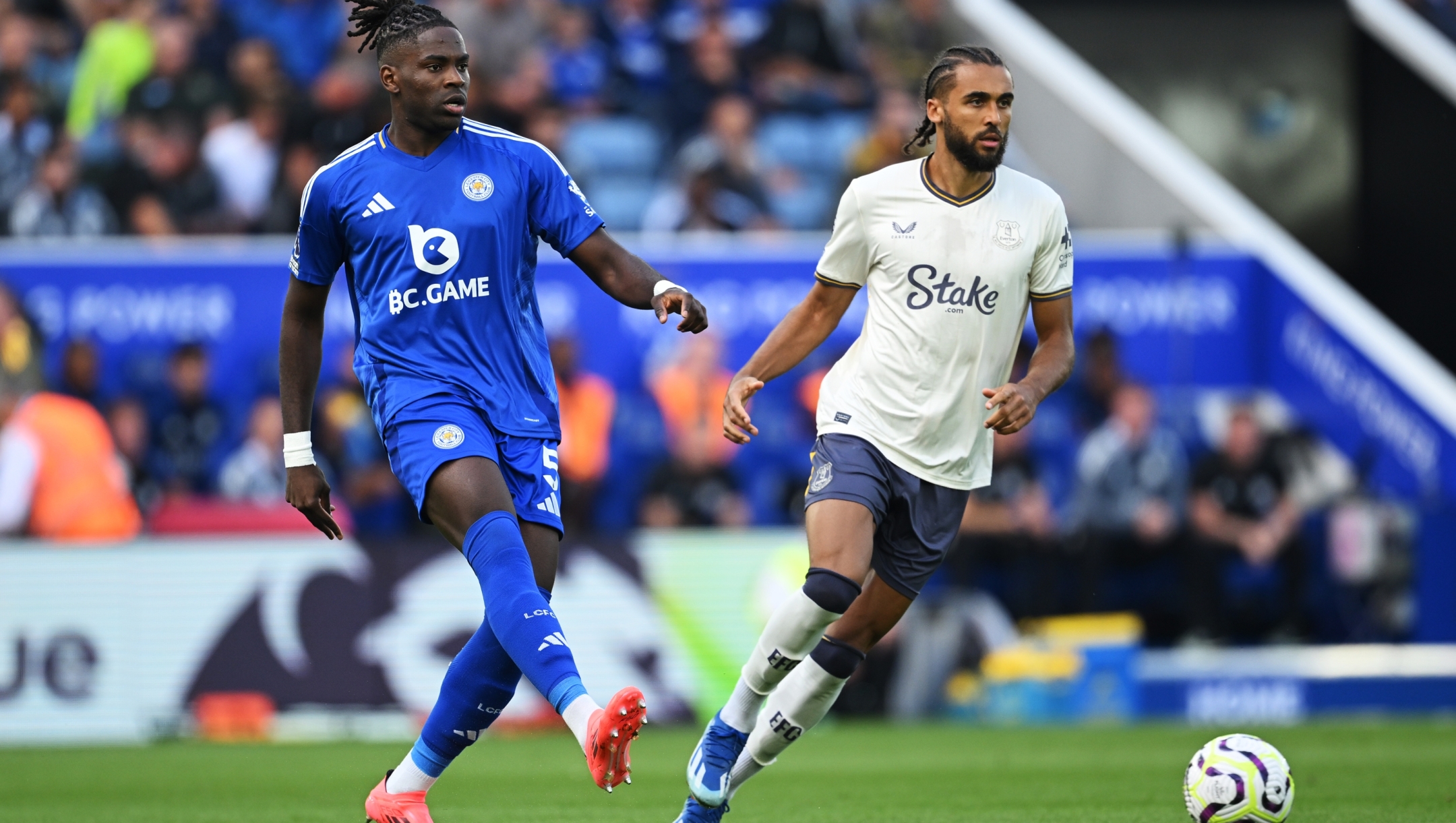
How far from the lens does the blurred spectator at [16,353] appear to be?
14055 millimetres

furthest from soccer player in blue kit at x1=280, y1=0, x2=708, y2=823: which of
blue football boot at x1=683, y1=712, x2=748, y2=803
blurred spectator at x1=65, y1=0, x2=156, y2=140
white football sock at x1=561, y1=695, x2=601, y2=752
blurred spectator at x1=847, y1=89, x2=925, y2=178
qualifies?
blurred spectator at x1=65, y1=0, x2=156, y2=140

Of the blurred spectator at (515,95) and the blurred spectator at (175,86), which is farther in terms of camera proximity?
the blurred spectator at (175,86)

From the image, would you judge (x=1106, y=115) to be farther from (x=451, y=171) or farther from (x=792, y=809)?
(x=451, y=171)

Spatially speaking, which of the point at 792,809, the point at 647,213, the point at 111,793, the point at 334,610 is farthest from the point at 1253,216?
the point at 111,793

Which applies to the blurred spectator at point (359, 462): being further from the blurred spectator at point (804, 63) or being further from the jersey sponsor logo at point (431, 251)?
the jersey sponsor logo at point (431, 251)

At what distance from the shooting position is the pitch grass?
786 cm

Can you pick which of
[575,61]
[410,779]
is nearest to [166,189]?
[575,61]

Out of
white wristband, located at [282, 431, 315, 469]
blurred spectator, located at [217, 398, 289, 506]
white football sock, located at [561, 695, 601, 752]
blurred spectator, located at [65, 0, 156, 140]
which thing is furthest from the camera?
blurred spectator, located at [65, 0, 156, 140]

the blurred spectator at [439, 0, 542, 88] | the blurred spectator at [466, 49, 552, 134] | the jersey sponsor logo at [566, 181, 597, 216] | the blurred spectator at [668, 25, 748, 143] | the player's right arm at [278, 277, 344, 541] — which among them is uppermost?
the blurred spectator at [668, 25, 748, 143]

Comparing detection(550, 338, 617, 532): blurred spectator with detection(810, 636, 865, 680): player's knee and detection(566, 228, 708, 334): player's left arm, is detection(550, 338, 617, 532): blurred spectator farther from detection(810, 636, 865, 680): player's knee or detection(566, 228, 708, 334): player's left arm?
detection(566, 228, 708, 334): player's left arm

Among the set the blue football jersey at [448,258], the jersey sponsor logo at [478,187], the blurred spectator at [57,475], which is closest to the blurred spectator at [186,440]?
the blurred spectator at [57,475]

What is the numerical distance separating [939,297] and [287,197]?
9.92 m

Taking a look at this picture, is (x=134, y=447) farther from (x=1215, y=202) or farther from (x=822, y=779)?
(x=1215, y=202)

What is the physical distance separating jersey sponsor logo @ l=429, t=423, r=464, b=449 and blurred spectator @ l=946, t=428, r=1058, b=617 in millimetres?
8359
